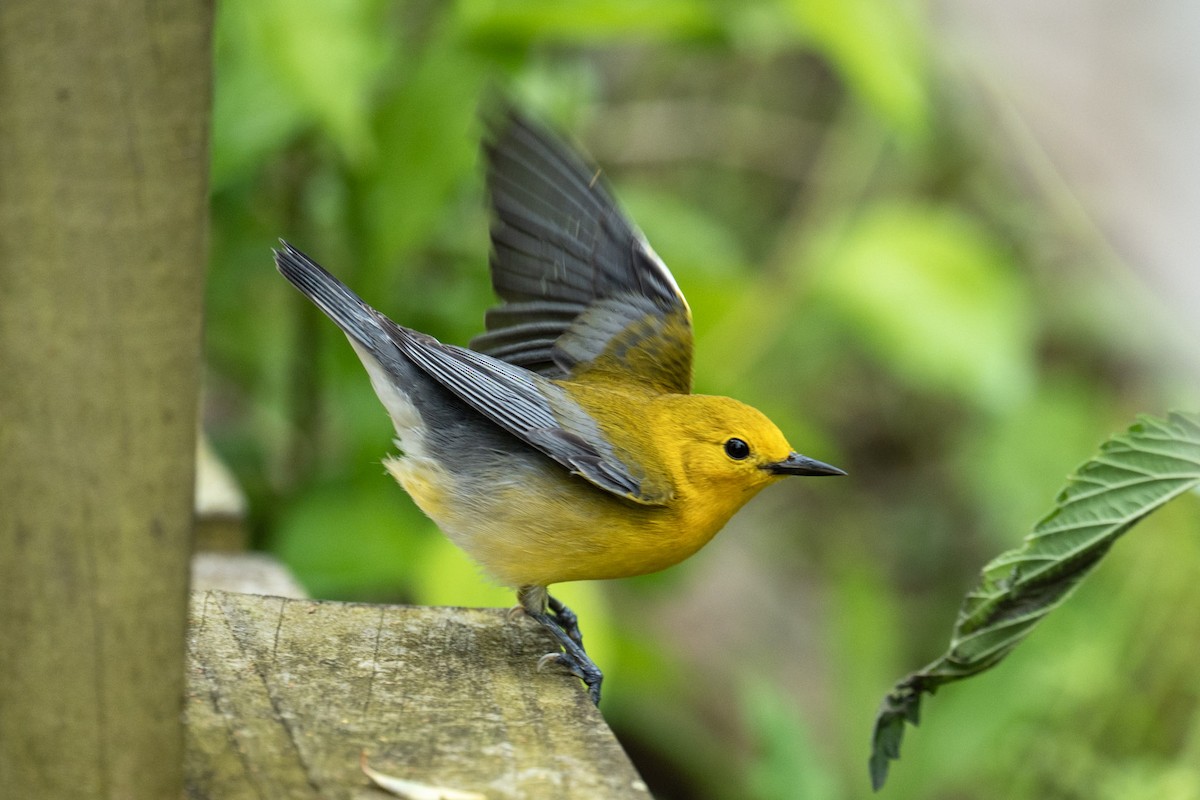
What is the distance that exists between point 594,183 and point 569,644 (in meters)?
1.33

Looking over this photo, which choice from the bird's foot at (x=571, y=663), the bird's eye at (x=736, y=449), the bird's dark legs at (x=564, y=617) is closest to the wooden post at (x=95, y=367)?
the bird's foot at (x=571, y=663)

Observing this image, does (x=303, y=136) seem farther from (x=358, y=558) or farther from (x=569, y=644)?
(x=569, y=644)

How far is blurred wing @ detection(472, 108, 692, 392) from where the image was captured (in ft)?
12.1

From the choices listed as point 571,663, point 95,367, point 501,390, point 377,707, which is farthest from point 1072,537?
point 95,367

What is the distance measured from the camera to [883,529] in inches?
323

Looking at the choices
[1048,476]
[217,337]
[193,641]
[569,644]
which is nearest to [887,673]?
[1048,476]

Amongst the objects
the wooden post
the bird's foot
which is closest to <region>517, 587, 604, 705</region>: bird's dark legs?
the bird's foot

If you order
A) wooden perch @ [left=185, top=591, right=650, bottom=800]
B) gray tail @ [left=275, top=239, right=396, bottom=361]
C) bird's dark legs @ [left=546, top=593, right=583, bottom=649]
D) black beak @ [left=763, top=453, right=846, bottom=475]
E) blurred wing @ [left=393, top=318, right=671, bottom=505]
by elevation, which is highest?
gray tail @ [left=275, top=239, right=396, bottom=361]

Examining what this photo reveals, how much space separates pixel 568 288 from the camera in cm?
374

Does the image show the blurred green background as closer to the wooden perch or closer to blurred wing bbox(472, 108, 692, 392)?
blurred wing bbox(472, 108, 692, 392)

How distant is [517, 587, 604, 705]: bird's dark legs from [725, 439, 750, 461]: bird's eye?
1.66ft

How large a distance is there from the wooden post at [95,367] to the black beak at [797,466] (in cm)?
180

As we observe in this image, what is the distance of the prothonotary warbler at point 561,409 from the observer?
3.18m

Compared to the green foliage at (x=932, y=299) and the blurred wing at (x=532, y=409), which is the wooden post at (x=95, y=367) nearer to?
the blurred wing at (x=532, y=409)
